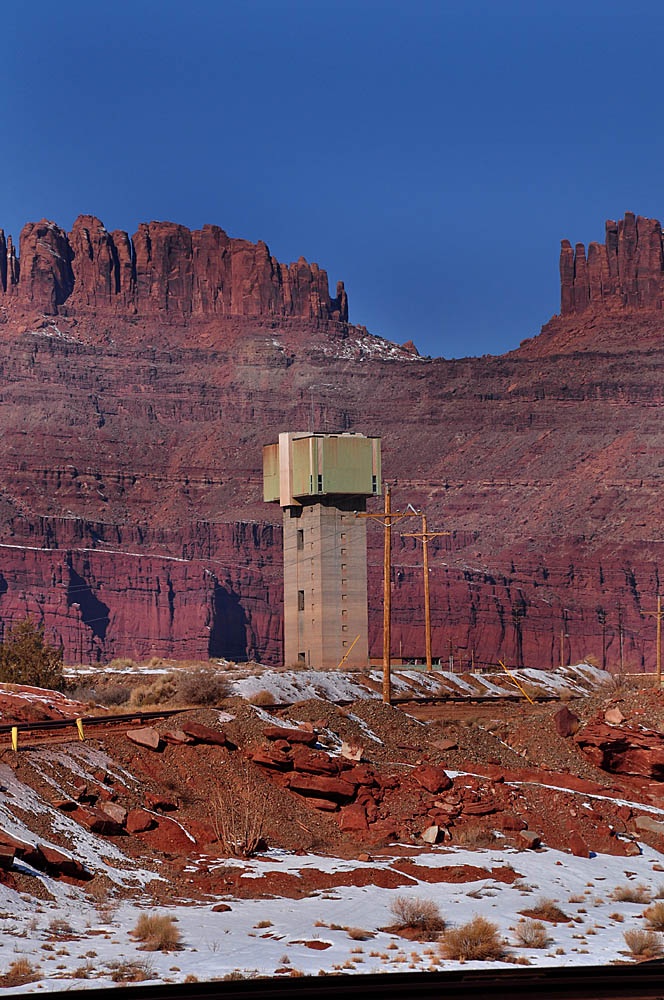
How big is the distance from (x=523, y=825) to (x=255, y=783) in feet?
17.9

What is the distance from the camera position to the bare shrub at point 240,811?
27.1m

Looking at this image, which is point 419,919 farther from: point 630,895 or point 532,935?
point 630,895

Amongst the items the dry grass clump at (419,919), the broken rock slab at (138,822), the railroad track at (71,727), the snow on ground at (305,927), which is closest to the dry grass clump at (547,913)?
the snow on ground at (305,927)

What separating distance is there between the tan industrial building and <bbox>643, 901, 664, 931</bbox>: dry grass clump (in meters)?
56.1

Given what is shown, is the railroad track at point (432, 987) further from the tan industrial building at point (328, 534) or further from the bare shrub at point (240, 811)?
the tan industrial building at point (328, 534)

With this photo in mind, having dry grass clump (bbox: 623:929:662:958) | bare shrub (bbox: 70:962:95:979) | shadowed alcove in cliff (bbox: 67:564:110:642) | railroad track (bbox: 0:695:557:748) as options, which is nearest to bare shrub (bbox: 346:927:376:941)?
dry grass clump (bbox: 623:929:662:958)

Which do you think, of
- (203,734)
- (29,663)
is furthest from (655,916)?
(29,663)

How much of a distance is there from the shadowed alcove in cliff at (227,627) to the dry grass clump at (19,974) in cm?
16152

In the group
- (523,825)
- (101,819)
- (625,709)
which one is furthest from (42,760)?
(625,709)

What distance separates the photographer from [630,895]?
25078mm

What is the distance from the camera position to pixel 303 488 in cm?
7944

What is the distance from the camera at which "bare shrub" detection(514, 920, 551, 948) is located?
20.4 m

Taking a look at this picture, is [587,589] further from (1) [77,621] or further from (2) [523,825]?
(2) [523,825]

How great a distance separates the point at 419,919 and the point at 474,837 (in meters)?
8.05
